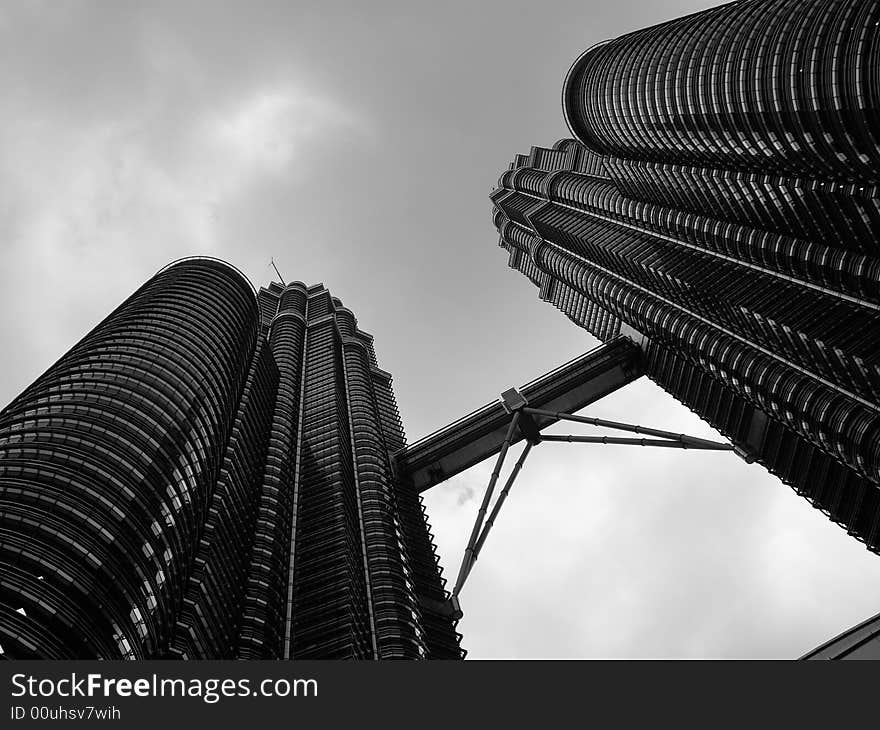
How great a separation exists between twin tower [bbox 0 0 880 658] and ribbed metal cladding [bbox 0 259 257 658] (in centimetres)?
15

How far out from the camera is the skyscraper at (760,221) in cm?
7269

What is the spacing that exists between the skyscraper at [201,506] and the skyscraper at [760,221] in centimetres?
4128

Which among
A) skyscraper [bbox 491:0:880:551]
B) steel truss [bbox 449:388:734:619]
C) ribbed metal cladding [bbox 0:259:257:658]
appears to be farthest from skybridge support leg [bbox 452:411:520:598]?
ribbed metal cladding [bbox 0:259:257:658]

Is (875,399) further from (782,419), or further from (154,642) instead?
(154,642)

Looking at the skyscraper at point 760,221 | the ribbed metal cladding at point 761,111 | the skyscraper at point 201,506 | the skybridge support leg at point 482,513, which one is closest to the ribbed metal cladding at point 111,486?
the skyscraper at point 201,506

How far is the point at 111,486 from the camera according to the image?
51406 millimetres

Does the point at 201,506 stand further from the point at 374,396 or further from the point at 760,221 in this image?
the point at 374,396

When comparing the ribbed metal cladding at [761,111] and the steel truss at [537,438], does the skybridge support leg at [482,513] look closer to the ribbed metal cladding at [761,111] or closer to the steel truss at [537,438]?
the steel truss at [537,438]

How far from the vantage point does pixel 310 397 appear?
120m

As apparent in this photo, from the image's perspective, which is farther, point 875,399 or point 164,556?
point 875,399

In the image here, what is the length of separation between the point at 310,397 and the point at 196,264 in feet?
89.4

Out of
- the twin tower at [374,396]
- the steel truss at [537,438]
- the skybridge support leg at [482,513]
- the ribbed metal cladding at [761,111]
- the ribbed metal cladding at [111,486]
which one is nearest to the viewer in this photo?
the ribbed metal cladding at [111,486]

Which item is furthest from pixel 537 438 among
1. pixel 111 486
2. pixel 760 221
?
pixel 111 486

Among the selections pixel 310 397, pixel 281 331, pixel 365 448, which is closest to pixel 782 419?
pixel 365 448
